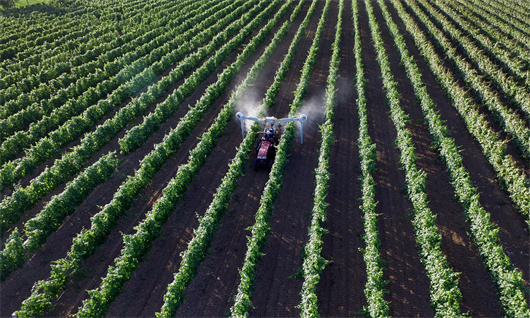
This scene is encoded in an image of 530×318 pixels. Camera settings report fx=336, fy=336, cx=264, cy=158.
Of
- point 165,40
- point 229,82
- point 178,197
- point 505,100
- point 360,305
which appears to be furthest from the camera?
point 165,40

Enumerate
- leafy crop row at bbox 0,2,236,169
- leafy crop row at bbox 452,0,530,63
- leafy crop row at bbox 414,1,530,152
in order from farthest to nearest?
leafy crop row at bbox 452,0,530,63, leafy crop row at bbox 414,1,530,152, leafy crop row at bbox 0,2,236,169

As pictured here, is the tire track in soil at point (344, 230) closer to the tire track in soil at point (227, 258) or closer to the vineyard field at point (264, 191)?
the vineyard field at point (264, 191)

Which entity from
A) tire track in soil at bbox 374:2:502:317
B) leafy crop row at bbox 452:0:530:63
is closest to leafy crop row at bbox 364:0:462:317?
tire track in soil at bbox 374:2:502:317

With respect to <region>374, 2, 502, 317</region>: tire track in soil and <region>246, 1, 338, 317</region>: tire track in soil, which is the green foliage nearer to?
<region>246, 1, 338, 317</region>: tire track in soil

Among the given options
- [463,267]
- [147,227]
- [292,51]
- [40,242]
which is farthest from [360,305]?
[292,51]

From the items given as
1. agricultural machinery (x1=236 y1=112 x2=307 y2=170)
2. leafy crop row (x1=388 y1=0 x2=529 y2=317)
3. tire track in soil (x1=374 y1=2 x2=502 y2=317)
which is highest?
agricultural machinery (x1=236 y1=112 x2=307 y2=170)

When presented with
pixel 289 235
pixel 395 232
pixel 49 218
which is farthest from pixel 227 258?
pixel 49 218

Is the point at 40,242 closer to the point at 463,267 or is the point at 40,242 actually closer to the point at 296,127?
the point at 296,127
